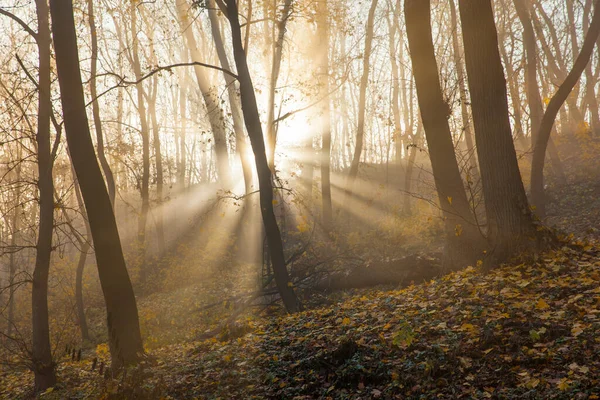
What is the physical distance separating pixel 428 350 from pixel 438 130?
4.39 metres

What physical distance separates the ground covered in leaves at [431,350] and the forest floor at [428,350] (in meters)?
0.01

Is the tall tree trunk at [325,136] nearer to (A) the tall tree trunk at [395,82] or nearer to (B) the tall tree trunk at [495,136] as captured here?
(A) the tall tree trunk at [395,82]

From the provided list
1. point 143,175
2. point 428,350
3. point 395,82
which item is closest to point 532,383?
point 428,350

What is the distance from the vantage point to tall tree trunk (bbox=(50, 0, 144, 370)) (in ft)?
21.8

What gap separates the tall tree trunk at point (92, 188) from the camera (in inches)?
261

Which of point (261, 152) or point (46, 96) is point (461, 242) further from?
point (46, 96)

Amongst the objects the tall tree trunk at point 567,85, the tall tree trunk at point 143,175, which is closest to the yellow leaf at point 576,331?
the tall tree trunk at point 567,85

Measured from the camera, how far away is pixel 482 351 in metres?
4.28

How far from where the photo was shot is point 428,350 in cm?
454

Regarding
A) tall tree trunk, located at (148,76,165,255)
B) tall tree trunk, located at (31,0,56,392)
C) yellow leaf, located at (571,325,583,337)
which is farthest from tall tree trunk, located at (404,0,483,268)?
tall tree trunk, located at (148,76,165,255)

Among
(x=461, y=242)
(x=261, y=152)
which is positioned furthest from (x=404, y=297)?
(x=261, y=152)

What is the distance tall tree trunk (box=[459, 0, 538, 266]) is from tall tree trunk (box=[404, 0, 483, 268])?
87cm

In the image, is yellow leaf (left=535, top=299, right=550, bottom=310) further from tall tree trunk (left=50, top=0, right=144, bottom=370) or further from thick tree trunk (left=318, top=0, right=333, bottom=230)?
thick tree trunk (left=318, top=0, right=333, bottom=230)

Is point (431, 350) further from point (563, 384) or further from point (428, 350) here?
point (563, 384)
